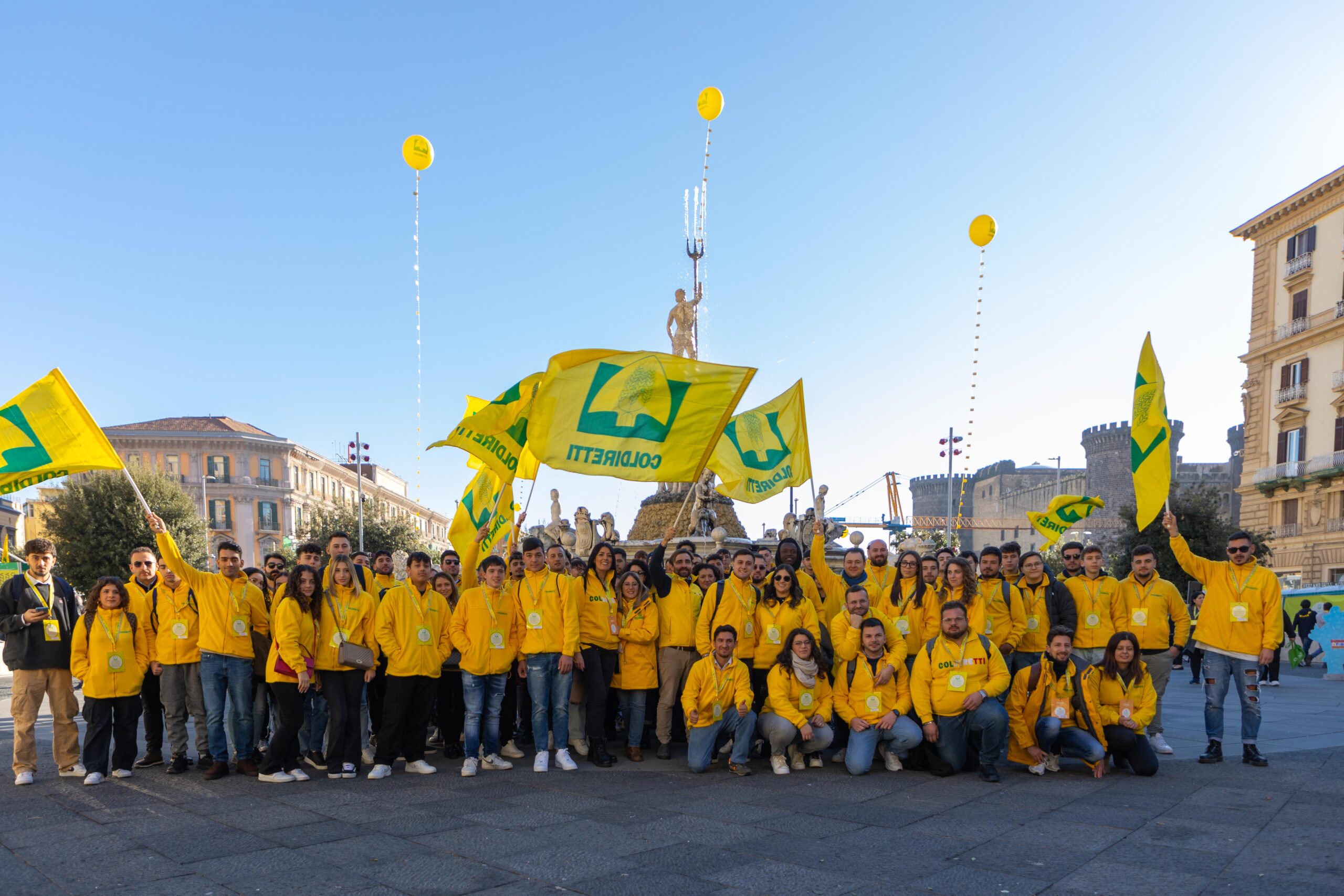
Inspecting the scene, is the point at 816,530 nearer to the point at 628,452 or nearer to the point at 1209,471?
the point at 628,452

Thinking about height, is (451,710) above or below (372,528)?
above

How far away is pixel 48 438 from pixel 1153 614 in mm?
8934

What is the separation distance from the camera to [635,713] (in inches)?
318

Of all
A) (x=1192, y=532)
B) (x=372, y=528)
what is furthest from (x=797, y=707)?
(x=372, y=528)

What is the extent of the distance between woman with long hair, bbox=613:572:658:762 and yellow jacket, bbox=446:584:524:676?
3.06 feet

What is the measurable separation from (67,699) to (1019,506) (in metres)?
98.4

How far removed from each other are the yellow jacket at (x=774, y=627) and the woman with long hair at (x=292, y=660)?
3.49m

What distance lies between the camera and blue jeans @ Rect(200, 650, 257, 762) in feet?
23.7

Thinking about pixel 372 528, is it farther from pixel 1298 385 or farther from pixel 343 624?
pixel 1298 385

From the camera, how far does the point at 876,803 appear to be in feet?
20.5

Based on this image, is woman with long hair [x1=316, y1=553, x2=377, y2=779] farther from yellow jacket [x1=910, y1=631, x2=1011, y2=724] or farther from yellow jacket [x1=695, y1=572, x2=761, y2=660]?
yellow jacket [x1=910, y1=631, x2=1011, y2=724]

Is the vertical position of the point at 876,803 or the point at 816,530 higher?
the point at 816,530

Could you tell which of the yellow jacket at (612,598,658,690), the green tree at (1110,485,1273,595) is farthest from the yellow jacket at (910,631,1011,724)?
the green tree at (1110,485,1273,595)

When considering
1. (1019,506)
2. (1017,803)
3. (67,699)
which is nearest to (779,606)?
(1017,803)
